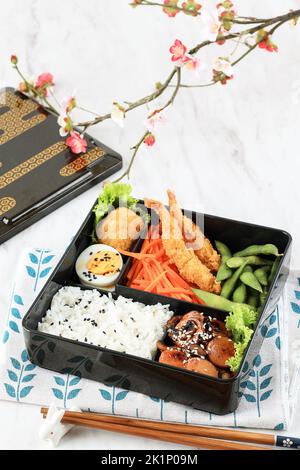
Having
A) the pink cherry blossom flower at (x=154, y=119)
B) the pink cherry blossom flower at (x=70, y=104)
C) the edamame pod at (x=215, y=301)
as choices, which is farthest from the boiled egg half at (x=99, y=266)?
the pink cherry blossom flower at (x=70, y=104)

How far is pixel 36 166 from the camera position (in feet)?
10.2

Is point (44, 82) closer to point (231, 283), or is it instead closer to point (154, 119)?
point (154, 119)

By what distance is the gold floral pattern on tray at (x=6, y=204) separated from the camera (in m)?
2.94

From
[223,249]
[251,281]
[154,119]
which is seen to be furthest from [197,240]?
[154,119]

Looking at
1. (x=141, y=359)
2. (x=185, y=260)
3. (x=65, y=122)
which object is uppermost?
(x=65, y=122)

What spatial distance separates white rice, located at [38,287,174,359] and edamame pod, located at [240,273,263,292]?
231 mm

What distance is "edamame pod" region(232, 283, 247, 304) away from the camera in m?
2.54

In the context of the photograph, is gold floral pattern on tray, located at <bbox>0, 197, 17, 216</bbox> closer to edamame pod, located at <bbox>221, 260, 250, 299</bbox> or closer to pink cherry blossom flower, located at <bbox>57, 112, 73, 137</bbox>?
pink cherry blossom flower, located at <bbox>57, 112, 73, 137</bbox>

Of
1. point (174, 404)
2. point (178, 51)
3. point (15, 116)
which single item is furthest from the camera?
point (15, 116)

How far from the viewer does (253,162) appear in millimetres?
3152

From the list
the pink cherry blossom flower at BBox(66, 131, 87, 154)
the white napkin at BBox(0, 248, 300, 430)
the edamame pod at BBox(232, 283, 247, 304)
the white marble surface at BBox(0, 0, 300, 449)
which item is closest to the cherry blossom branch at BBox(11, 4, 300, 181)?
the pink cherry blossom flower at BBox(66, 131, 87, 154)

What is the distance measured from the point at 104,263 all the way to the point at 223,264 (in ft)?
1.14

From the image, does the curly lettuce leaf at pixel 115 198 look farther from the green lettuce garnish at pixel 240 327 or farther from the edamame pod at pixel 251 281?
the green lettuce garnish at pixel 240 327
